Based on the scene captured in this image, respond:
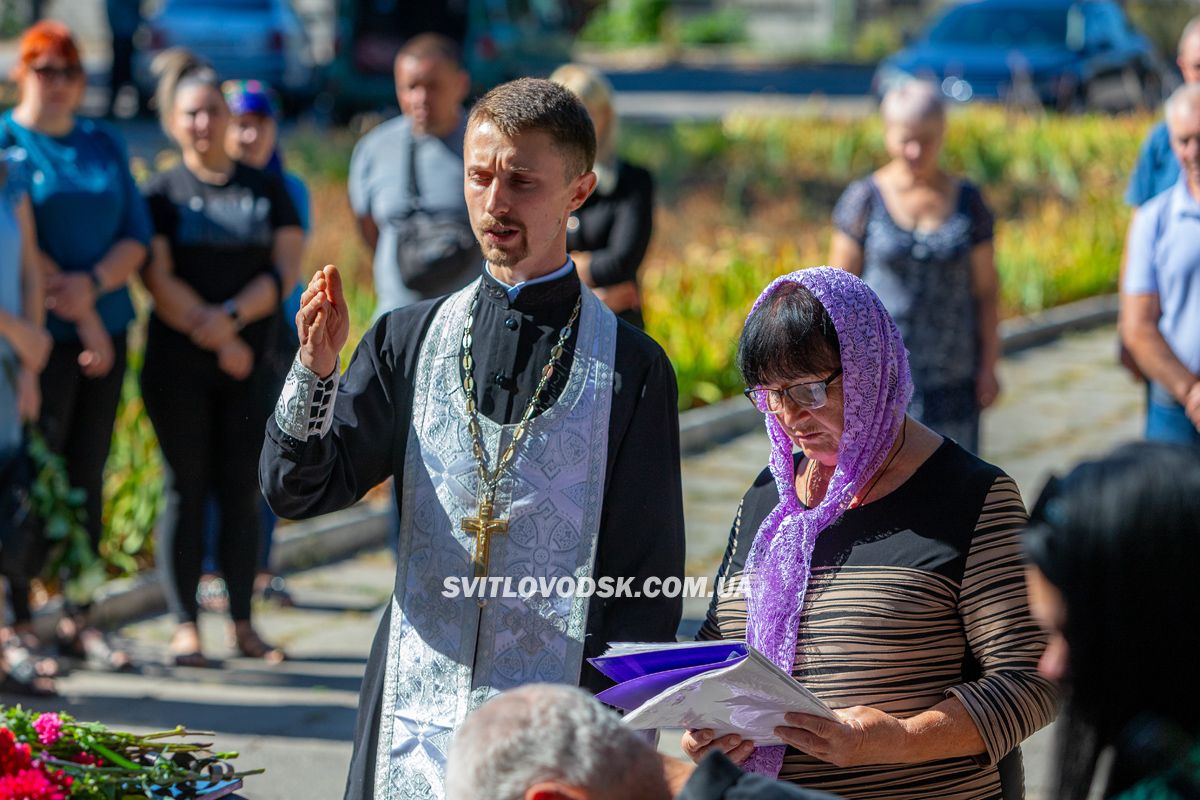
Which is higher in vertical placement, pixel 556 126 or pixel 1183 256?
pixel 556 126

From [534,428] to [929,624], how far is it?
793 mm

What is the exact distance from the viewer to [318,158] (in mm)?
14555

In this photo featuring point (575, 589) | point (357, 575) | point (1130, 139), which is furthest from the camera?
point (1130, 139)

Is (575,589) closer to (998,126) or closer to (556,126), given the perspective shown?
(556,126)

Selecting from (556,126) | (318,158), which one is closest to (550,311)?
(556,126)

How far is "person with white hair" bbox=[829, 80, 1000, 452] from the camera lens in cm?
596

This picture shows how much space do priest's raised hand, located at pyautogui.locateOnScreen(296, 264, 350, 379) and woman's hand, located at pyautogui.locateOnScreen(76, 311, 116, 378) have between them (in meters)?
3.07

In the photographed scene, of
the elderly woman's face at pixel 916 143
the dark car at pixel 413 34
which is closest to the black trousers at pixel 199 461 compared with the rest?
the elderly woman's face at pixel 916 143

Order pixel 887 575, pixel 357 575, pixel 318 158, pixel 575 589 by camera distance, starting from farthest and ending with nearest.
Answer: pixel 318 158, pixel 357 575, pixel 575 589, pixel 887 575

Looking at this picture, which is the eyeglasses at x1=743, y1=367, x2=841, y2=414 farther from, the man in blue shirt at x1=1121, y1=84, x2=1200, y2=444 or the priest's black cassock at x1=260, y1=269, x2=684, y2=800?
the man in blue shirt at x1=1121, y1=84, x2=1200, y2=444

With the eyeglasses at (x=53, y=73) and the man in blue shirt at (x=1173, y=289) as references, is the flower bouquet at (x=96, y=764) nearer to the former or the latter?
the eyeglasses at (x=53, y=73)

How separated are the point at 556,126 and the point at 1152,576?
148cm

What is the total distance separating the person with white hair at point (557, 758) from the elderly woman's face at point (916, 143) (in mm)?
4157

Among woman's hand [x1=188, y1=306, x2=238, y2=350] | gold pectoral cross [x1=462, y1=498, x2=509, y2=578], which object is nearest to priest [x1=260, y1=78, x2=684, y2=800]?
gold pectoral cross [x1=462, y1=498, x2=509, y2=578]
